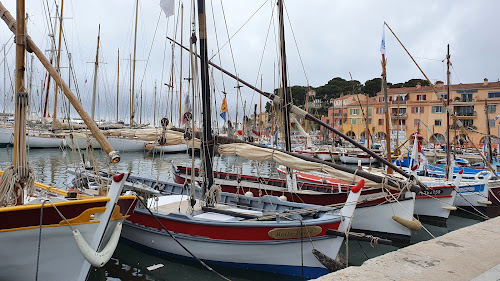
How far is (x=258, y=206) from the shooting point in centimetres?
1189

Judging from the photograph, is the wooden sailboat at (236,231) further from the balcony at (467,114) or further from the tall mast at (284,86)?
the balcony at (467,114)

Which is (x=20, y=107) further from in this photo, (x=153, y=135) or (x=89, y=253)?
(x=153, y=135)

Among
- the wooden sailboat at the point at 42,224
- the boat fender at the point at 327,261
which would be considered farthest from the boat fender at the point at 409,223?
the wooden sailboat at the point at 42,224

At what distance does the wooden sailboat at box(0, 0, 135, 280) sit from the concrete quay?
4916 millimetres

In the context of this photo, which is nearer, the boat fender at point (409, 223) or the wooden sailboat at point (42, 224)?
the wooden sailboat at point (42, 224)

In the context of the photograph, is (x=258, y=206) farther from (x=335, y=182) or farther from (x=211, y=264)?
(x=335, y=182)

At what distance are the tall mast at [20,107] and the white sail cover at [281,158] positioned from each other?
5.70 m

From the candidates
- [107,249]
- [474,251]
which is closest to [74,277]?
[107,249]

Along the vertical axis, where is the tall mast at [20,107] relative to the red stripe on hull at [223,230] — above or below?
above

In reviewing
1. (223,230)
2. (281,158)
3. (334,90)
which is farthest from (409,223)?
(334,90)

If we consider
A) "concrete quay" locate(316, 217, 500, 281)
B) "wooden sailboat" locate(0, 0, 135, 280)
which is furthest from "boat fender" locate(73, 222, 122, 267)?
"concrete quay" locate(316, 217, 500, 281)

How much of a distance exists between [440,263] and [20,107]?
840 cm

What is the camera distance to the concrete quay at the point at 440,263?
461 cm

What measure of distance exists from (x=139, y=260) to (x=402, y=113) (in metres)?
60.4
